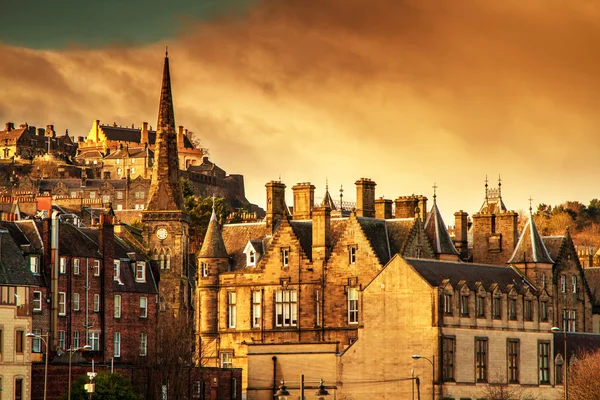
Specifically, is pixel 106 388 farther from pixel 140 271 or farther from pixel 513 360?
pixel 513 360

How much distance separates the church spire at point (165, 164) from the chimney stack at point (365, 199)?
20201 mm

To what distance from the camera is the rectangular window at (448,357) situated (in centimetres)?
10969

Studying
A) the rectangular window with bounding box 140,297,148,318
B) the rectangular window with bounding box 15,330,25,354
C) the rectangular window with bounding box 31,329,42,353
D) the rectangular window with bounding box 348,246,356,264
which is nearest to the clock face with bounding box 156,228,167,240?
the rectangular window with bounding box 140,297,148,318

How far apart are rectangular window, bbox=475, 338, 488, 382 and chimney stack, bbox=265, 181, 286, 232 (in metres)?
21.7

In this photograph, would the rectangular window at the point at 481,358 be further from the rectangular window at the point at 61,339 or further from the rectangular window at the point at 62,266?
the rectangular window at the point at 62,266

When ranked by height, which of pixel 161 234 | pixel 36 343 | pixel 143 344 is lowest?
pixel 143 344

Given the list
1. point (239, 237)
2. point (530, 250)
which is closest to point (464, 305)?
point (530, 250)

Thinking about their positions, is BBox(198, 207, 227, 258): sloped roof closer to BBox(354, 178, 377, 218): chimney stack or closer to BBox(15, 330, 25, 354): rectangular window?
BBox(354, 178, 377, 218): chimney stack

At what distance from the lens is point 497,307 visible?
115 m

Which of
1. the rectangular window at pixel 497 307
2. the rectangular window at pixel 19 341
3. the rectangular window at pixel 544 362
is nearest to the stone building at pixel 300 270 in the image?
the rectangular window at pixel 497 307

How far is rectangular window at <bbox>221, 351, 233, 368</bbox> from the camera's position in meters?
123

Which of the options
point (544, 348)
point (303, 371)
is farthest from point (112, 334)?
point (544, 348)

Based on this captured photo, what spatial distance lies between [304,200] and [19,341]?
1173 inches

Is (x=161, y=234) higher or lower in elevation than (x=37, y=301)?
higher
